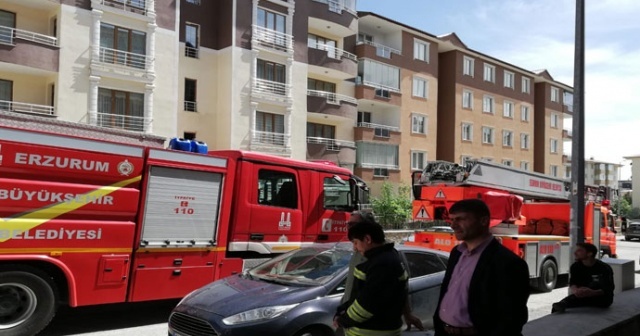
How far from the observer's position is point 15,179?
6.38 meters

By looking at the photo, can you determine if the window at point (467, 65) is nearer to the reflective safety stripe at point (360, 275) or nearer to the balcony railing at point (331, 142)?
the balcony railing at point (331, 142)

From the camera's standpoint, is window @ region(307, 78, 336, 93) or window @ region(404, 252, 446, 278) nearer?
window @ region(404, 252, 446, 278)

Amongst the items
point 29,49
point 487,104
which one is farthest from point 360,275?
point 487,104

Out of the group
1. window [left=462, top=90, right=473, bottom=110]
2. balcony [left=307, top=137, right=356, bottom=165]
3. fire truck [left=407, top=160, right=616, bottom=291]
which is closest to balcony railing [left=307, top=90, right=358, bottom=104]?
balcony [left=307, top=137, right=356, bottom=165]

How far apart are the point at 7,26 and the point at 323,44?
1769 cm

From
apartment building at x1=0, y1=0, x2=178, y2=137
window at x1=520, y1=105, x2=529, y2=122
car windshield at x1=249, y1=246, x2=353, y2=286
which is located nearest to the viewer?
car windshield at x1=249, y1=246, x2=353, y2=286

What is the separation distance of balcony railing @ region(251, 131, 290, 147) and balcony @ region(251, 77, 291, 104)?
1858 millimetres

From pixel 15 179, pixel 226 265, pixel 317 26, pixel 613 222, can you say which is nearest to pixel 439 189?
pixel 226 265

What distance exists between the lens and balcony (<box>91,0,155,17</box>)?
75.9 ft

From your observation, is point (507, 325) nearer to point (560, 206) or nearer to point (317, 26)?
point (560, 206)

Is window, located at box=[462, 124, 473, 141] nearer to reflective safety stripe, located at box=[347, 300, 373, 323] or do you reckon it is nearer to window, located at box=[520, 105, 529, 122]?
window, located at box=[520, 105, 529, 122]

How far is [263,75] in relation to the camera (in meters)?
29.6

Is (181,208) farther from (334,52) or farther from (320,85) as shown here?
(334,52)

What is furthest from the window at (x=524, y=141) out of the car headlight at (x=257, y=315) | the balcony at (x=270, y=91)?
the car headlight at (x=257, y=315)
